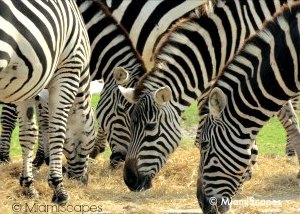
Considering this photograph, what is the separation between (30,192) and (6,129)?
3.33m

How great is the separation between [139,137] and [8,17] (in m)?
2.64

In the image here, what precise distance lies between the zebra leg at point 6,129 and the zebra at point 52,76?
241 cm

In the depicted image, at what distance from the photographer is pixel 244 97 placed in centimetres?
754

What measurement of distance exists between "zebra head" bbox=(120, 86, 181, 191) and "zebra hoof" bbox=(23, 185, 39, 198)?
1095 millimetres

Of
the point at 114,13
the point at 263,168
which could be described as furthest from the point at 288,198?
the point at 114,13

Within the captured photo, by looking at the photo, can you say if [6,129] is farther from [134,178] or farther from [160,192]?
[134,178]

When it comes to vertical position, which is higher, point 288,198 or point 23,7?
point 23,7

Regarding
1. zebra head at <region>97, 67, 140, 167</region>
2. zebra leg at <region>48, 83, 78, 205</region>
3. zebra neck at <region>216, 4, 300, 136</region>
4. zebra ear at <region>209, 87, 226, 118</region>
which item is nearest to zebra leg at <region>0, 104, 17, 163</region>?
zebra head at <region>97, 67, 140, 167</region>

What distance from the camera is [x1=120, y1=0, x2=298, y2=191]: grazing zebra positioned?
9.03 m

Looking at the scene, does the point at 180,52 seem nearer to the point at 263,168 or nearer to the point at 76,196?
the point at 76,196

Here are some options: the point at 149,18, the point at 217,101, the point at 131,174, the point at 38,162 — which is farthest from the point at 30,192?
the point at 149,18

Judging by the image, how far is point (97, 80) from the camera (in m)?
11.2

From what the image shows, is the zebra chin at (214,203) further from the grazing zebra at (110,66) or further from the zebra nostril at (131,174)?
the grazing zebra at (110,66)

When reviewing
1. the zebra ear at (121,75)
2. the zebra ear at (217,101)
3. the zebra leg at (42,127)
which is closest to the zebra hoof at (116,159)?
the zebra leg at (42,127)
